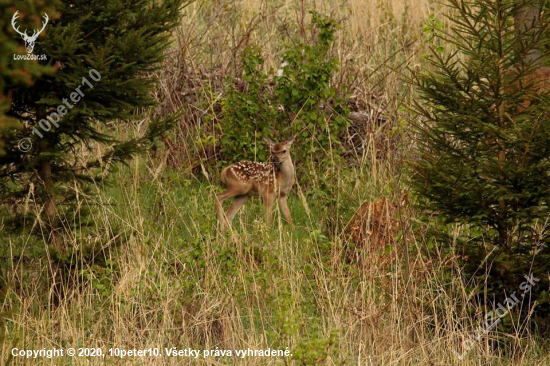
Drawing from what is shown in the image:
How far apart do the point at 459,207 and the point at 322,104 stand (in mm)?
4515

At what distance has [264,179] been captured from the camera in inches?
359

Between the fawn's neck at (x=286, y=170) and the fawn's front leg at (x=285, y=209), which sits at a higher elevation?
the fawn's neck at (x=286, y=170)

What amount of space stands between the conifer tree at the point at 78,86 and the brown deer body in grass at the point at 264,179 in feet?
6.97

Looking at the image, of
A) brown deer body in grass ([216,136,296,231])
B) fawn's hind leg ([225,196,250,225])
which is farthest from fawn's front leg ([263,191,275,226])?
fawn's hind leg ([225,196,250,225])

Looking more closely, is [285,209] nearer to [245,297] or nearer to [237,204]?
[237,204]

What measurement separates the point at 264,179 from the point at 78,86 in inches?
117

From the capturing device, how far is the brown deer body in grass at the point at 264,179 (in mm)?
9070

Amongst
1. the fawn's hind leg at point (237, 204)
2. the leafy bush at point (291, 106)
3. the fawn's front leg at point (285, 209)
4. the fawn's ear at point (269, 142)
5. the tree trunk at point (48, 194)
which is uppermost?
the leafy bush at point (291, 106)

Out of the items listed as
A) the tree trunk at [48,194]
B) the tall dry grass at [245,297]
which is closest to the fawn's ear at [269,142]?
the tall dry grass at [245,297]

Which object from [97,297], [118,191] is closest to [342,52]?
[118,191]

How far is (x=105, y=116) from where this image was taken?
22.9 ft

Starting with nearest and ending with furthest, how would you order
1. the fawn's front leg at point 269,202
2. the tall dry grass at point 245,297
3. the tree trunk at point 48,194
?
1. the tall dry grass at point 245,297
2. the tree trunk at point 48,194
3. the fawn's front leg at point 269,202

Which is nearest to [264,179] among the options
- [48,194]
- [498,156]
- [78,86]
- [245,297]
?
[245,297]

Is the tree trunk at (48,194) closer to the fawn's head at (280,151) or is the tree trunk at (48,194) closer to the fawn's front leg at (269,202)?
the fawn's front leg at (269,202)
